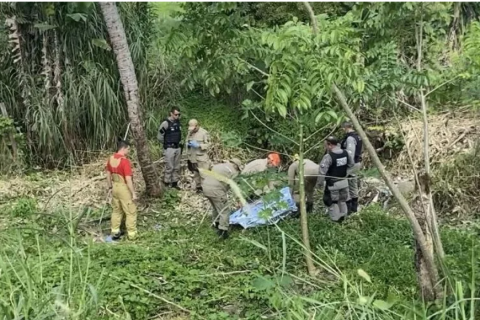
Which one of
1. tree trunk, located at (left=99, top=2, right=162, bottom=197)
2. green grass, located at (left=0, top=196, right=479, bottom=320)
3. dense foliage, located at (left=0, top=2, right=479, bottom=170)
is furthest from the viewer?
dense foliage, located at (left=0, top=2, right=479, bottom=170)

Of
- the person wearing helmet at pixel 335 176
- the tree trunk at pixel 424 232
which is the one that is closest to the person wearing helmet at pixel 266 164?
the person wearing helmet at pixel 335 176

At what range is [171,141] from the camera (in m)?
9.54

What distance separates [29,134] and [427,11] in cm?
755

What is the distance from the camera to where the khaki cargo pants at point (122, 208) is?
7.77 metres

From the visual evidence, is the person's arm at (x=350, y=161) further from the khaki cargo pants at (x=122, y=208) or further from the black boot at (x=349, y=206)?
the khaki cargo pants at (x=122, y=208)

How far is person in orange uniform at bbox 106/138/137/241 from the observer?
7.68m

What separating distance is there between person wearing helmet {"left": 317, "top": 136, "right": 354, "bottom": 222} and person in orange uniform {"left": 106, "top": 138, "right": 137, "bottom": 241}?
232cm

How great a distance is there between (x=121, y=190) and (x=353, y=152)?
2.94 m

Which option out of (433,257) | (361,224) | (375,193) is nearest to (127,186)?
(361,224)

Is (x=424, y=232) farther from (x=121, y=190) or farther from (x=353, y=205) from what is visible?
(x=121, y=190)

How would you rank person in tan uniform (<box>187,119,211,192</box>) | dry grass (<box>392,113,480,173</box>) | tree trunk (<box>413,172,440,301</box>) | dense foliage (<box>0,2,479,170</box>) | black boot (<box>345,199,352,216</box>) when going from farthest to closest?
person in tan uniform (<box>187,119,211,192</box>) → dry grass (<box>392,113,480,173</box>) → dense foliage (<box>0,2,479,170</box>) → black boot (<box>345,199,352,216</box>) → tree trunk (<box>413,172,440,301</box>)

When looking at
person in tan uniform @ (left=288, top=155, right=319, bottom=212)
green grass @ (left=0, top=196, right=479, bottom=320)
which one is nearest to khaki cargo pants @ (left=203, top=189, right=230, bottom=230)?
green grass @ (left=0, top=196, right=479, bottom=320)

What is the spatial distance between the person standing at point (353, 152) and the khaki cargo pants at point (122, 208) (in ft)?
9.06

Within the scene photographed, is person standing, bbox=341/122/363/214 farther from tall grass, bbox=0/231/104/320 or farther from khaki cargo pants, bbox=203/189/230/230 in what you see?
tall grass, bbox=0/231/104/320
